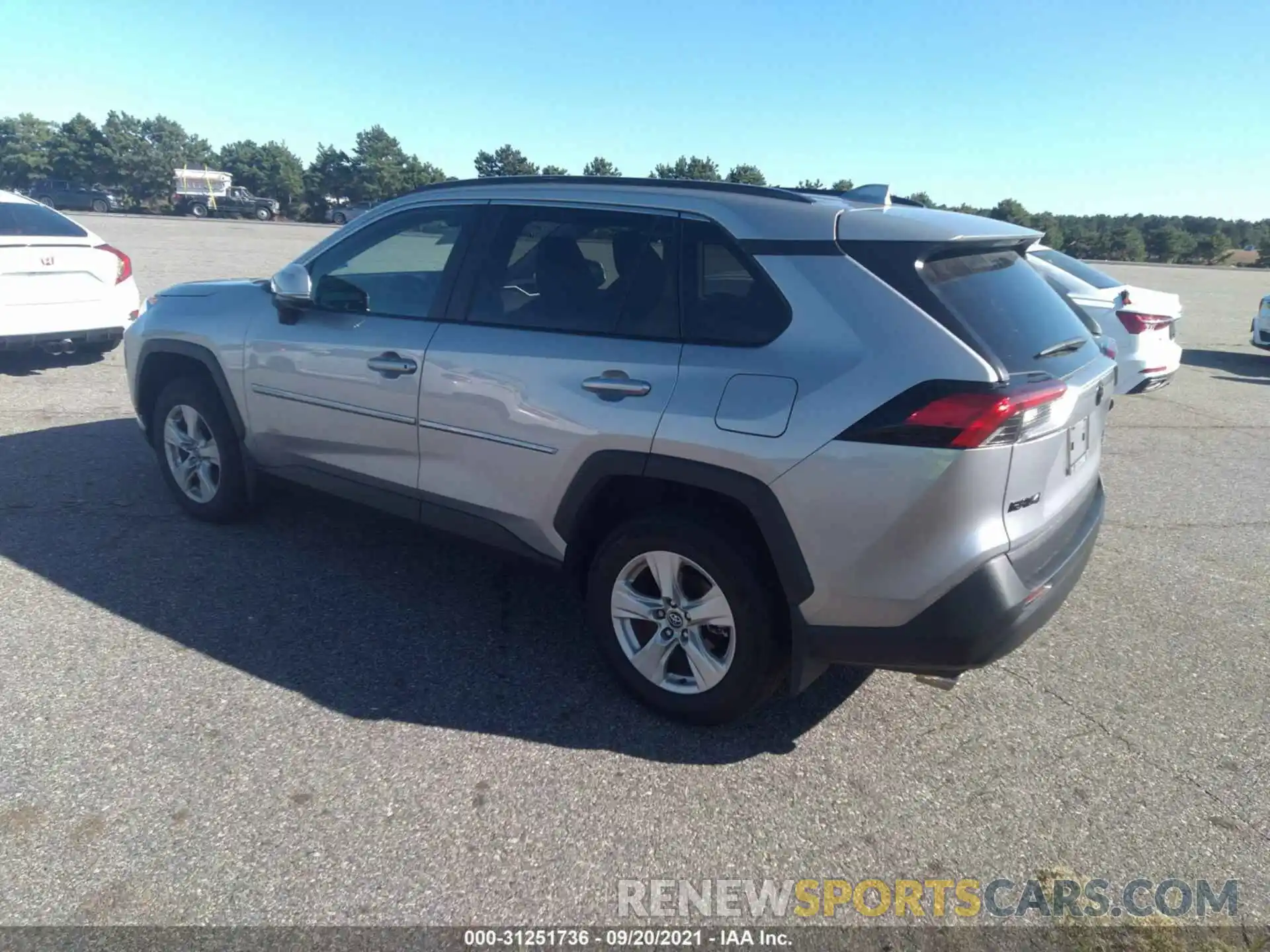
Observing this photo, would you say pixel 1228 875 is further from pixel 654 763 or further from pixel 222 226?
pixel 222 226

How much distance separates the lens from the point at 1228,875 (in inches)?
108

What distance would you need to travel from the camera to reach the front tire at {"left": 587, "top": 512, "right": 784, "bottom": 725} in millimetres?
3152

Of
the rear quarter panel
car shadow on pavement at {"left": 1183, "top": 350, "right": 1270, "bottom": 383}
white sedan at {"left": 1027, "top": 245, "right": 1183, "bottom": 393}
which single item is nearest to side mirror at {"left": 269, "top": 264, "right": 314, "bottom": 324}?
the rear quarter panel

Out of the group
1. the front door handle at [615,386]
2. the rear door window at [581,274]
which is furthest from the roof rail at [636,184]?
the front door handle at [615,386]

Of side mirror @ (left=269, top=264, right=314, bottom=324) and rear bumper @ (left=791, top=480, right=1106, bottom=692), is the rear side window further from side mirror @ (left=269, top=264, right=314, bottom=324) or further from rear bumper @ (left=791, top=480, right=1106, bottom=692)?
side mirror @ (left=269, top=264, right=314, bottom=324)

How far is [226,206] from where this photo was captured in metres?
47.8

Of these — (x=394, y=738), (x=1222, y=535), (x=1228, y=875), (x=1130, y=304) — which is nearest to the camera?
(x=1228, y=875)

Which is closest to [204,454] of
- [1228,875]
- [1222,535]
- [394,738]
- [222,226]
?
[394,738]

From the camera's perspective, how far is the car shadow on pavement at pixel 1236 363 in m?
12.1

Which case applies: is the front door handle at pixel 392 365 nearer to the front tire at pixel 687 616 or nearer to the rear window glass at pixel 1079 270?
the front tire at pixel 687 616

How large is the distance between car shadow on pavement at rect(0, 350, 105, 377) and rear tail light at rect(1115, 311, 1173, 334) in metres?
9.75

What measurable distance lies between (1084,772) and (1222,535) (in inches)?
122

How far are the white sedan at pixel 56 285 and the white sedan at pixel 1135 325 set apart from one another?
821 cm

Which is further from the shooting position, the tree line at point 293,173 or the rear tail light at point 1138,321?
the tree line at point 293,173
